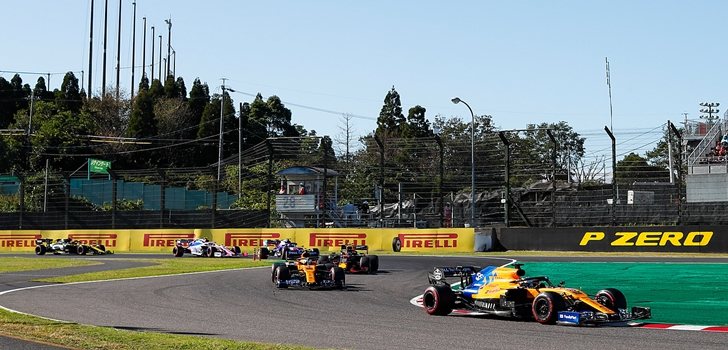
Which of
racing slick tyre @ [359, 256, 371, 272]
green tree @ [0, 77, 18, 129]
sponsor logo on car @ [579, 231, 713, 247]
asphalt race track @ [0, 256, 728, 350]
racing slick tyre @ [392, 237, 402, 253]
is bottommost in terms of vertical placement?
asphalt race track @ [0, 256, 728, 350]

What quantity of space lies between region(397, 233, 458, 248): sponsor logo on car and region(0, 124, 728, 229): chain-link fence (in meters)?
0.80

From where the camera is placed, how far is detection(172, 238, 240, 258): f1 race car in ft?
129

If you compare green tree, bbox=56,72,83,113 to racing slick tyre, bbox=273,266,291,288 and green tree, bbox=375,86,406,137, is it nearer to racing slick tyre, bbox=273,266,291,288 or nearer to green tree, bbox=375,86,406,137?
green tree, bbox=375,86,406,137

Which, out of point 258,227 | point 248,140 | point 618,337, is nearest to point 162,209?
point 258,227

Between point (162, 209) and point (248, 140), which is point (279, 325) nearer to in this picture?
point (162, 209)

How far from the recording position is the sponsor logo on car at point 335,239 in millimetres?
41031

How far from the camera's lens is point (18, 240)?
50062mm

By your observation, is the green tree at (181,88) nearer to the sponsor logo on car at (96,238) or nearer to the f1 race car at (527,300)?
the sponsor logo on car at (96,238)

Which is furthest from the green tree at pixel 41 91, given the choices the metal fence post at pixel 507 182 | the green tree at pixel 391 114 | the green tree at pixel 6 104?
the metal fence post at pixel 507 182

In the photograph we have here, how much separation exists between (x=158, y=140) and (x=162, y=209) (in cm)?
3787

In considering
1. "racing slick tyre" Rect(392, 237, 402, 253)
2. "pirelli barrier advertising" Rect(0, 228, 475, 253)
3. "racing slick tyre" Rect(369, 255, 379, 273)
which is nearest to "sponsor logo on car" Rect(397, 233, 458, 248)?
"pirelli barrier advertising" Rect(0, 228, 475, 253)

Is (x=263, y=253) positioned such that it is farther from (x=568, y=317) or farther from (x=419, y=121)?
(x=419, y=121)

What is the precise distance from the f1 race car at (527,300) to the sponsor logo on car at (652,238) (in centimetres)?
1866

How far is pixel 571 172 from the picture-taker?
133 feet
